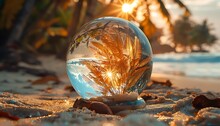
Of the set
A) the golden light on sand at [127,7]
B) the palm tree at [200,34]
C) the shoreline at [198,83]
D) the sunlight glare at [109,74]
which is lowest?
the shoreline at [198,83]

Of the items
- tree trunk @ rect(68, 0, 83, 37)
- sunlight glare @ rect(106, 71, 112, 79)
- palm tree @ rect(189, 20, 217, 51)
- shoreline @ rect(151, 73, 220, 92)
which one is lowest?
shoreline @ rect(151, 73, 220, 92)

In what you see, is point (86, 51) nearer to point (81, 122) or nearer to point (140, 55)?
point (140, 55)

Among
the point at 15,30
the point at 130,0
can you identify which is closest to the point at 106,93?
the point at 130,0

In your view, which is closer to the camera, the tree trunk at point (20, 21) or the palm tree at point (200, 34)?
the tree trunk at point (20, 21)

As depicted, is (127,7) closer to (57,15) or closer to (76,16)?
(76,16)

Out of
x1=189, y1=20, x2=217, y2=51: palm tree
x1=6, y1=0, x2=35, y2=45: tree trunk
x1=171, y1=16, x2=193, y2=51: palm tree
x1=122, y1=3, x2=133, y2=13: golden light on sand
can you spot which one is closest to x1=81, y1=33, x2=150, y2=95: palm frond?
x1=122, y1=3, x2=133, y2=13: golden light on sand

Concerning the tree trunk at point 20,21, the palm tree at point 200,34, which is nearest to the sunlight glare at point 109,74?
the tree trunk at point 20,21

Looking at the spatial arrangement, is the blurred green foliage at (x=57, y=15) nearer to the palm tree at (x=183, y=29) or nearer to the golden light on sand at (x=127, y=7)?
the golden light on sand at (x=127, y=7)

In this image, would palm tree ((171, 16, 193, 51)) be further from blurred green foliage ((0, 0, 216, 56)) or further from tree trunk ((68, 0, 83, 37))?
tree trunk ((68, 0, 83, 37))

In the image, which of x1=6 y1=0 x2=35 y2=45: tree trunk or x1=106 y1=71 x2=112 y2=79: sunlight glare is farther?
x1=6 y1=0 x2=35 y2=45: tree trunk
